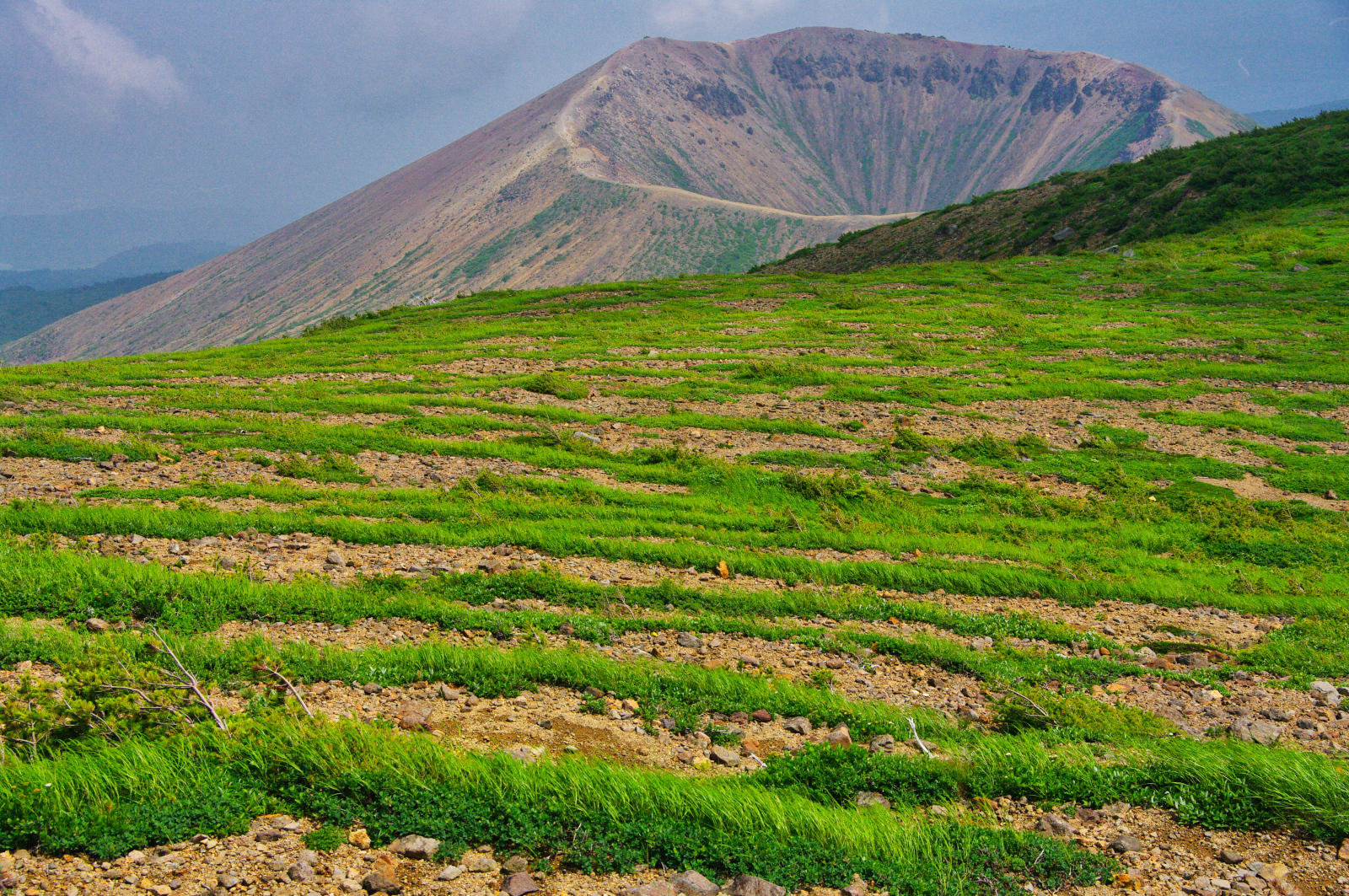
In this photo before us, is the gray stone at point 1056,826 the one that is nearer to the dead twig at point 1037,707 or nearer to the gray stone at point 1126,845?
the gray stone at point 1126,845

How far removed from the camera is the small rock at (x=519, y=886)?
4.45 m

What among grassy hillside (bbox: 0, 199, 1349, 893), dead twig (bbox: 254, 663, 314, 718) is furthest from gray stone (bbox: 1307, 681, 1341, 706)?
dead twig (bbox: 254, 663, 314, 718)

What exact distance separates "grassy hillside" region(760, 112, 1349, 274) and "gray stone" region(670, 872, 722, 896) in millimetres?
49426

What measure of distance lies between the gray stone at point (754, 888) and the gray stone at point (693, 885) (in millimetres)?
105

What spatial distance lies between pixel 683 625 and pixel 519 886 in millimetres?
4255

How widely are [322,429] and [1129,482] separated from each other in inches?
669

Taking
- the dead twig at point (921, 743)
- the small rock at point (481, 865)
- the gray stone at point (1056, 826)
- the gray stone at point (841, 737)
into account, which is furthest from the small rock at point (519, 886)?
the gray stone at point (1056, 826)

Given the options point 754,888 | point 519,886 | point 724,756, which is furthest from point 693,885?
point 724,756

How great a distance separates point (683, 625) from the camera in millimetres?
8547

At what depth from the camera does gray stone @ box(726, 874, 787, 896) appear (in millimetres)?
4488

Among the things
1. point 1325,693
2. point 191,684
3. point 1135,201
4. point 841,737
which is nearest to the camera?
point 191,684

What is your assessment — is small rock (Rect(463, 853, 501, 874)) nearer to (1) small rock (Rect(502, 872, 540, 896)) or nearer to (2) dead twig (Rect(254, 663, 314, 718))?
(1) small rock (Rect(502, 872, 540, 896))

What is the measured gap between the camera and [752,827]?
502 centimetres

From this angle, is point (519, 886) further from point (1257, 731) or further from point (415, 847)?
point (1257, 731)
